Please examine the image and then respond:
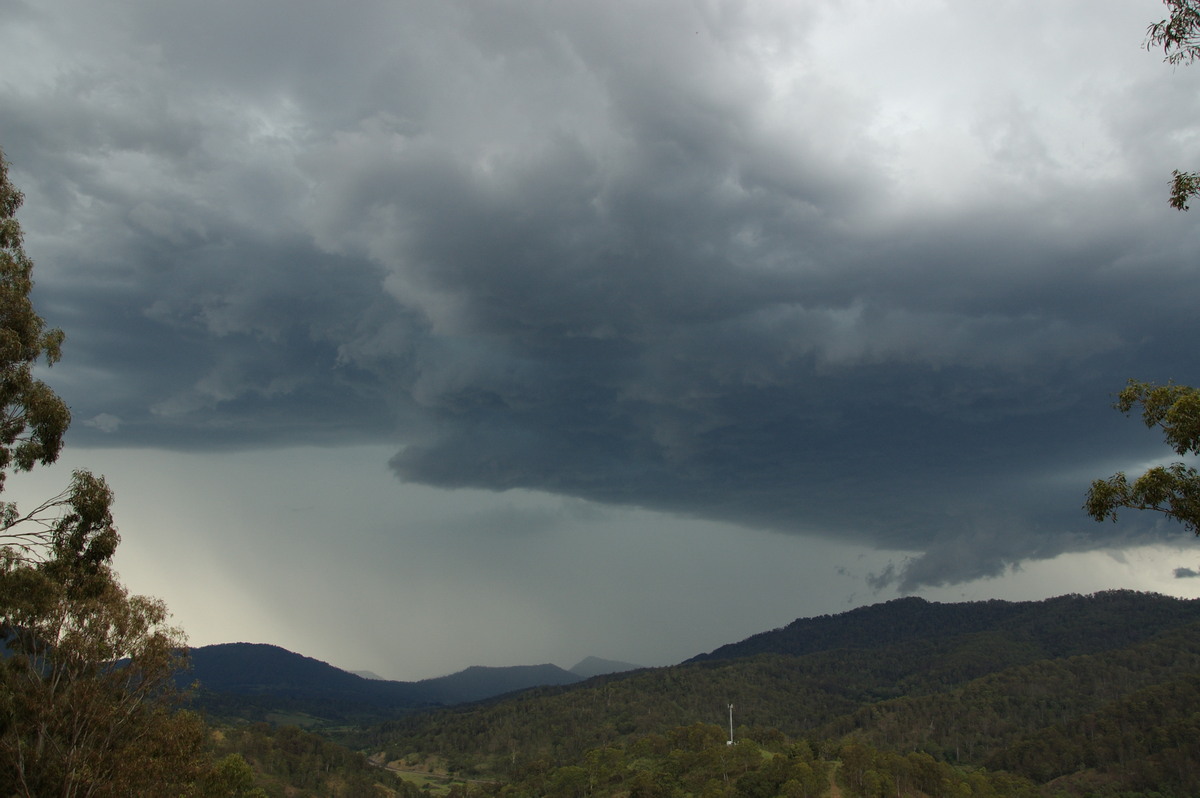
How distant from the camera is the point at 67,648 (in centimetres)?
3038

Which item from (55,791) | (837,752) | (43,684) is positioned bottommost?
(837,752)

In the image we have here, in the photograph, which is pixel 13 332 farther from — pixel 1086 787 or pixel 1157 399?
pixel 1086 787

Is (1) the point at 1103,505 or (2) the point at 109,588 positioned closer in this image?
(1) the point at 1103,505

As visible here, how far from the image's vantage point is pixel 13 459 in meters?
25.5

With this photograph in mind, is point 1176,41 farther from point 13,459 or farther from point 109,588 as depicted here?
point 109,588

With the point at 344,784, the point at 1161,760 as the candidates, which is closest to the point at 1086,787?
the point at 1161,760

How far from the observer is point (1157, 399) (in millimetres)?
21562

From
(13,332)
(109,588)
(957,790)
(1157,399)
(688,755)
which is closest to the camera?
(1157,399)

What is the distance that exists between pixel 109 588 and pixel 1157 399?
40.2 m

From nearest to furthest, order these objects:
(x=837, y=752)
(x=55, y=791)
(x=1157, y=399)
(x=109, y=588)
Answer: (x=1157, y=399)
(x=55, y=791)
(x=109, y=588)
(x=837, y=752)

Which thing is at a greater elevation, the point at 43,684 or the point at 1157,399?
the point at 1157,399

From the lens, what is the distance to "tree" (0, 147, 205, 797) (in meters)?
25.3

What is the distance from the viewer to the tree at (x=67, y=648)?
25.3 meters

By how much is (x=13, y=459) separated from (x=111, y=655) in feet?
39.5
